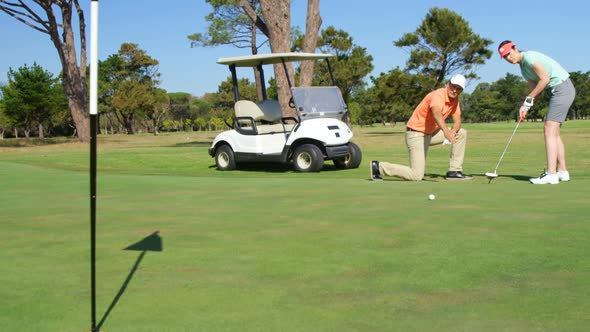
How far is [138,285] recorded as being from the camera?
156 inches

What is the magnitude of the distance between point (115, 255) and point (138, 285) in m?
0.94

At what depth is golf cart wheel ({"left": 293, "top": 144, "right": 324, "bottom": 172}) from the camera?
1360 centimetres

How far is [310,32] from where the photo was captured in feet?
79.5

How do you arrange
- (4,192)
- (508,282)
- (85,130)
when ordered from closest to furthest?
(508,282) < (4,192) < (85,130)

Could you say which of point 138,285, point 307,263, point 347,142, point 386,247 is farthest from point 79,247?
point 347,142

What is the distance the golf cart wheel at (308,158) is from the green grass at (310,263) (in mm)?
5125

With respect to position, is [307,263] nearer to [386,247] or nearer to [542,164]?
[386,247]

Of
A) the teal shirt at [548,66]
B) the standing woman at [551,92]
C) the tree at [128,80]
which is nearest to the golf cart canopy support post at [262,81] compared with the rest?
the standing woman at [551,92]

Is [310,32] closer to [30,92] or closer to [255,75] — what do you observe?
[255,75]

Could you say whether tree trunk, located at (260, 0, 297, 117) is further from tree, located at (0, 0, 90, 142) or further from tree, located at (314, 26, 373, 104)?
tree, located at (314, 26, 373, 104)

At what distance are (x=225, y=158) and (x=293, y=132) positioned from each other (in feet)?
7.28

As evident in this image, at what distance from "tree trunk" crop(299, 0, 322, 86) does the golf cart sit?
891 centimetres

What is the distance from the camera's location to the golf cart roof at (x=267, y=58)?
569 inches

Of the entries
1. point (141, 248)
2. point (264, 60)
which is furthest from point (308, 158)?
point (141, 248)
